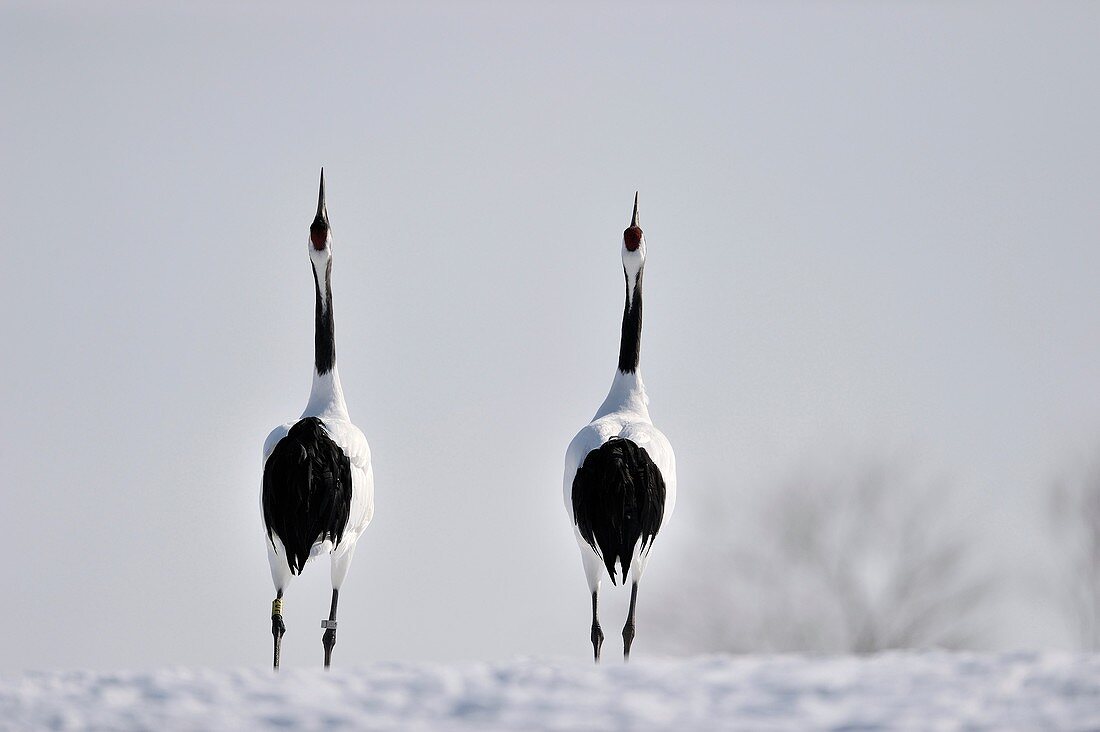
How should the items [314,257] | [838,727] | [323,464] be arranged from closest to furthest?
[838,727] → [323,464] → [314,257]

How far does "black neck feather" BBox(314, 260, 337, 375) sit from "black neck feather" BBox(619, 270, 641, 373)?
2.58 m

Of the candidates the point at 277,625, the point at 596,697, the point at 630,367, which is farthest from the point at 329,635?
the point at 596,697

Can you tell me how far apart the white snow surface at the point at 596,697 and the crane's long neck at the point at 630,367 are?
739 centimetres

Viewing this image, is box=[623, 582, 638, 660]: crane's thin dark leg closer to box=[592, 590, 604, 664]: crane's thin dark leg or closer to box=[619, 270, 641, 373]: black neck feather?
box=[592, 590, 604, 664]: crane's thin dark leg

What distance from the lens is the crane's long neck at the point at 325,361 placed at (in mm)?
15828

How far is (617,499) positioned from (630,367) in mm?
2037

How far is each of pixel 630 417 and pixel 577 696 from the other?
25.3ft

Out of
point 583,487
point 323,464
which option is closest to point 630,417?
point 583,487

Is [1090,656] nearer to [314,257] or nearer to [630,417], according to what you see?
[630,417]

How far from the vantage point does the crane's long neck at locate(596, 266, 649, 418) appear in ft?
52.8

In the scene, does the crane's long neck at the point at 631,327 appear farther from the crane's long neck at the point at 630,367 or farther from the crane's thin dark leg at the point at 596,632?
the crane's thin dark leg at the point at 596,632

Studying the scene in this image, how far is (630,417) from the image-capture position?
15.8 meters

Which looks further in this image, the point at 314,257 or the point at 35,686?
the point at 314,257

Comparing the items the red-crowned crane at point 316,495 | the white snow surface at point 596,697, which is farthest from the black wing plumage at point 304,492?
the white snow surface at point 596,697
